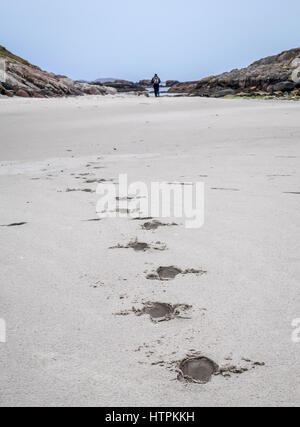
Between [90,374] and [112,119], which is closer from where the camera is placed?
[90,374]

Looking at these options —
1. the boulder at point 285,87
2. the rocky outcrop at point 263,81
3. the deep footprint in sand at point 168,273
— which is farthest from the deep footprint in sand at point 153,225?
the boulder at point 285,87

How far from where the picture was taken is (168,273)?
6.17 ft

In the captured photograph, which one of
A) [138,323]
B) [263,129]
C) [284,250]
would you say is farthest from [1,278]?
[263,129]

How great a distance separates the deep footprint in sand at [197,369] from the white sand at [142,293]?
3 cm

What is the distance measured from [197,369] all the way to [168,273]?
2.16ft

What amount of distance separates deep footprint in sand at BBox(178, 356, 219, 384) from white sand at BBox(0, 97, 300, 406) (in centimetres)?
3

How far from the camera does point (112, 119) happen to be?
351 inches

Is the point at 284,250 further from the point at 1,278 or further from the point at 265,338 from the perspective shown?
the point at 1,278

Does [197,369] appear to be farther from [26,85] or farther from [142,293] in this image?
[26,85]

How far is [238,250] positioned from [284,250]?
0.24 meters

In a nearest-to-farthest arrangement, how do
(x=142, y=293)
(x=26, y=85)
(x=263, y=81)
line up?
(x=142, y=293), (x=26, y=85), (x=263, y=81)

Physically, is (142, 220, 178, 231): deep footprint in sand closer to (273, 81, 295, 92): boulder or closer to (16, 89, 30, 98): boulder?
Answer: (16, 89, 30, 98): boulder

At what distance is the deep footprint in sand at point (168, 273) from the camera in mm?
1840

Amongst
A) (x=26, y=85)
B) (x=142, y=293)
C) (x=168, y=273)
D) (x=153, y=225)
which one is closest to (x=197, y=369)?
(x=142, y=293)
